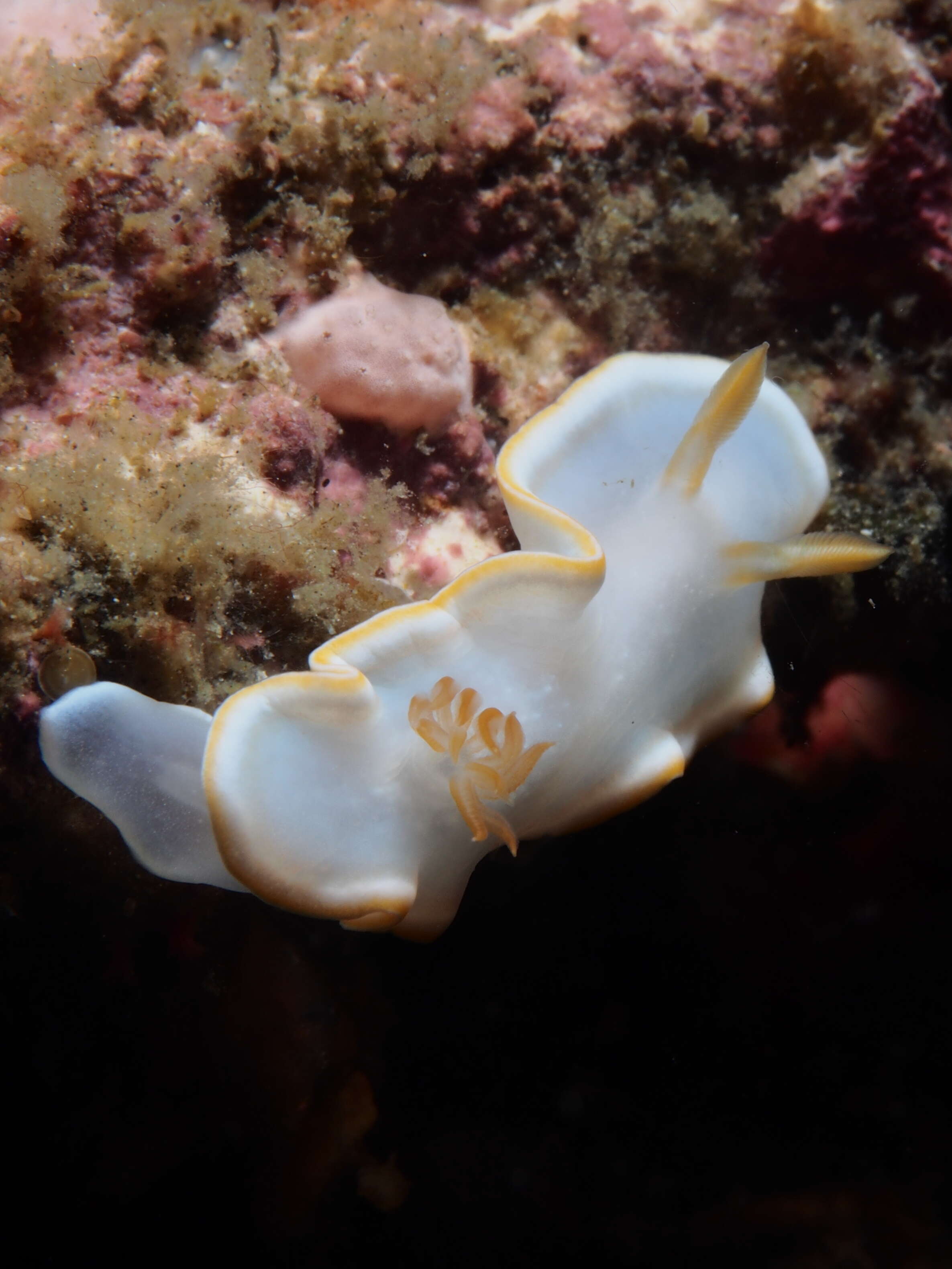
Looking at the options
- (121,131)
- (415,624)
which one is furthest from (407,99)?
(415,624)

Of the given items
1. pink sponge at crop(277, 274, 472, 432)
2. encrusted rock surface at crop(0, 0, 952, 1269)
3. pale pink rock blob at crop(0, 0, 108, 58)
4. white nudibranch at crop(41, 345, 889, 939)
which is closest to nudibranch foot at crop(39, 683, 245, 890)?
white nudibranch at crop(41, 345, 889, 939)

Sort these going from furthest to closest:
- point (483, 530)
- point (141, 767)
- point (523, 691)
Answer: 1. point (483, 530)
2. point (523, 691)
3. point (141, 767)

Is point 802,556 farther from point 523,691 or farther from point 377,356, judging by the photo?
point 377,356

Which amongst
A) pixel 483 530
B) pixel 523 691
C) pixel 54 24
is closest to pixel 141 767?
pixel 523 691

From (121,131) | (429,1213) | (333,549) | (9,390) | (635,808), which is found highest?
(121,131)

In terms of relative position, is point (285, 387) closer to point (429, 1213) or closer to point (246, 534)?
point (246, 534)

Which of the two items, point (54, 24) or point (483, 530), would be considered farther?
point (483, 530)

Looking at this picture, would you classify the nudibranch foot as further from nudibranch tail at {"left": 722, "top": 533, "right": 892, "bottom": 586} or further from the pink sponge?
nudibranch tail at {"left": 722, "top": 533, "right": 892, "bottom": 586}
